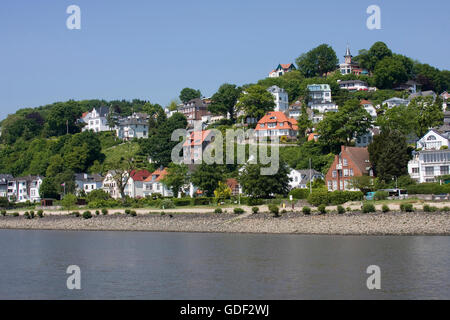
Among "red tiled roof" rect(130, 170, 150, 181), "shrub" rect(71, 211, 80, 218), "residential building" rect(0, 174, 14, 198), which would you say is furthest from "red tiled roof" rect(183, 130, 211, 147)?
"residential building" rect(0, 174, 14, 198)

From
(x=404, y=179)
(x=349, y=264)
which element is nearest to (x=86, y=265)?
(x=349, y=264)

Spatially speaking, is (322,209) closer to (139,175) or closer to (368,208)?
(368,208)

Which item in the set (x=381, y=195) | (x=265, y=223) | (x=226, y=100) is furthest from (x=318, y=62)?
(x=265, y=223)

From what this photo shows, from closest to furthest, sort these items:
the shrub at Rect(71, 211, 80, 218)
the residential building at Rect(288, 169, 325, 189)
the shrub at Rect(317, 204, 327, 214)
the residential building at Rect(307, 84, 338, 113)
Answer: the shrub at Rect(317, 204, 327, 214) < the shrub at Rect(71, 211, 80, 218) < the residential building at Rect(288, 169, 325, 189) < the residential building at Rect(307, 84, 338, 113)

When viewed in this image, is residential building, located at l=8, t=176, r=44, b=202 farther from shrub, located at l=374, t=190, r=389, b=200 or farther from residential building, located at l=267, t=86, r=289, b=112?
shrub, located at l=374, t=190, r=389, b=200

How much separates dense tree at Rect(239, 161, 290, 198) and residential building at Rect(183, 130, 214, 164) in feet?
110

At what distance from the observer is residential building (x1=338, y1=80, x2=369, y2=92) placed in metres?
132

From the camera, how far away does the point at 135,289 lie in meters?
27.9

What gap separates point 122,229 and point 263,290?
38.5 meters

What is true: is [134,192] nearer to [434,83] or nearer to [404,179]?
[404,179]

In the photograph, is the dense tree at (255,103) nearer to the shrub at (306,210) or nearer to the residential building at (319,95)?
the residential building at (319,95)

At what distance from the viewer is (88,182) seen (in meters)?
103

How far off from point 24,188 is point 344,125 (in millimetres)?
63691

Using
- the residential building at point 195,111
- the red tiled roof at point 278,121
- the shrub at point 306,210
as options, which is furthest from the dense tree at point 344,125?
the residential building at point 195,111
